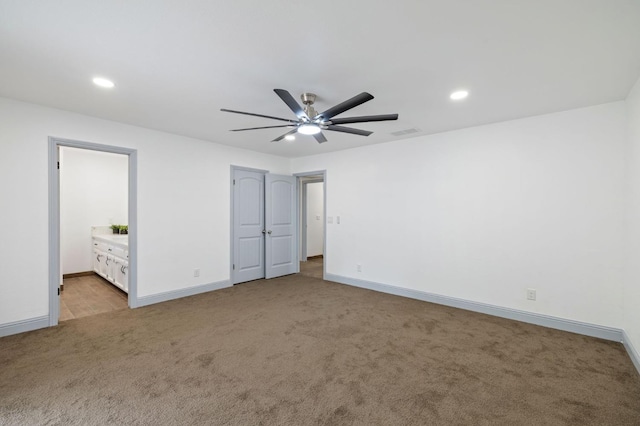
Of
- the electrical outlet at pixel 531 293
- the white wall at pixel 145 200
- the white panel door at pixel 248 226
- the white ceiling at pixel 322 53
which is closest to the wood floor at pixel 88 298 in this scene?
the white wall at pixel 145 200

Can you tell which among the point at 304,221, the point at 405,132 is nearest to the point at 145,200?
the point at 405,132

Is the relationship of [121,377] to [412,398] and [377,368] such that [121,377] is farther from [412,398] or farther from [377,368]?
[412,398]

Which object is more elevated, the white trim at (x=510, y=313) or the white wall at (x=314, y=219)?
the white wall at (x=314, y=219)

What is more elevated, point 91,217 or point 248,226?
point 91,217

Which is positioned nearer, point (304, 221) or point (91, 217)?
point (91, 217)

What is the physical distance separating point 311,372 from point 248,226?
11.6ft

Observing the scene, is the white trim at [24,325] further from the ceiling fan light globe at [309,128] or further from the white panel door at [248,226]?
the ceiling fan light globe at [309,128]

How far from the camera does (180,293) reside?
448 centimetres

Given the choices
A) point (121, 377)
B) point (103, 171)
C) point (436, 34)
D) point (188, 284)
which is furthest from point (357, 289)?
point (103, 171)

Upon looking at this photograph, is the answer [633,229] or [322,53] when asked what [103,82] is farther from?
[633,229]

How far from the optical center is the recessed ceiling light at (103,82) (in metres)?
2.59

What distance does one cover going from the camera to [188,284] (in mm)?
4598

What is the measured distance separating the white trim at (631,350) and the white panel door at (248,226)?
5.12m

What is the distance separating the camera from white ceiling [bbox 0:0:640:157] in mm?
1700
